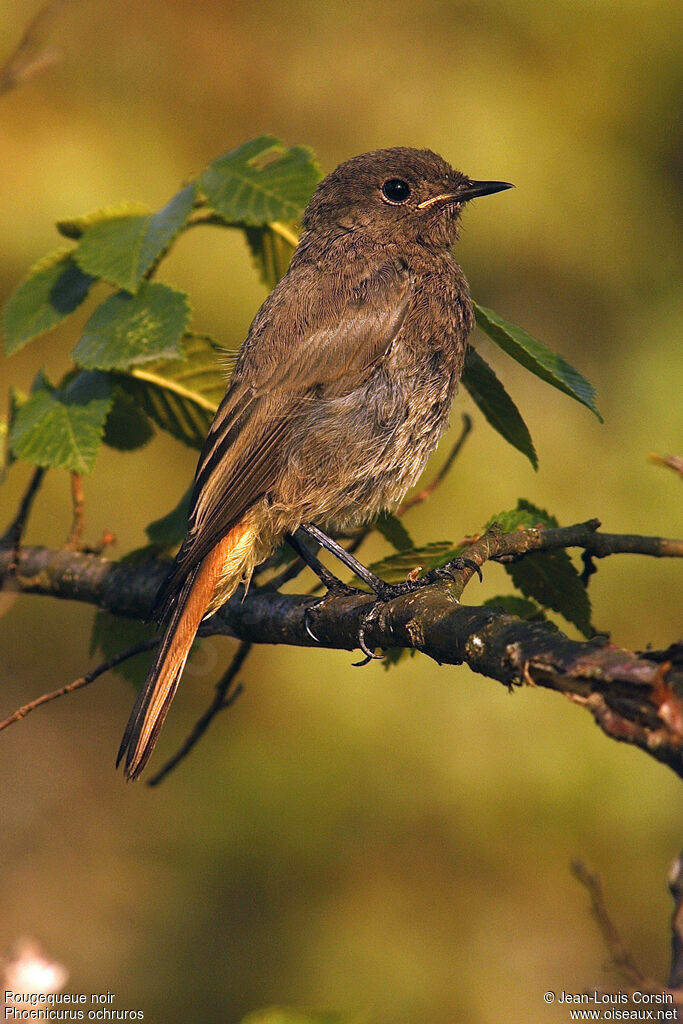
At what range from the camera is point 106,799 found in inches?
286

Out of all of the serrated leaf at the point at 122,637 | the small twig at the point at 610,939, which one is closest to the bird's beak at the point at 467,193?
the serrated leaf at the point at 122,637

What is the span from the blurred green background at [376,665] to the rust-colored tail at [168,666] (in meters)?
2.34

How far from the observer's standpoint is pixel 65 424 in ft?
11.0

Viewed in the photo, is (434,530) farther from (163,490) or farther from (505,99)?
(505,99)

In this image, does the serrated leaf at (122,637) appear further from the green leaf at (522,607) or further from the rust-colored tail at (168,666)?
the green leaf at (522,607)

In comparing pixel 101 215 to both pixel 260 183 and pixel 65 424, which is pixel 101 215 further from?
pixel 65 424

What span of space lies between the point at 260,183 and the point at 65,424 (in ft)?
3.23

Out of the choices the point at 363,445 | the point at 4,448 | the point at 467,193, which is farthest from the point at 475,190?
the point at 4,448

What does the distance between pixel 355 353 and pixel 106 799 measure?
4.59 metres

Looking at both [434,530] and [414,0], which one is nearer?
[434,530]

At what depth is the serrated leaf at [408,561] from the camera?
3123mm

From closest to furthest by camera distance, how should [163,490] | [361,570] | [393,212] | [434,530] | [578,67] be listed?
1. [361,570]
2. [393,212]
3. [434,530]
4. [163,490]
5. [578,67]

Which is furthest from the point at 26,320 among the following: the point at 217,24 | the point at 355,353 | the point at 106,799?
the point at 217,24

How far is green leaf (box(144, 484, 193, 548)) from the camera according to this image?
3.63m
